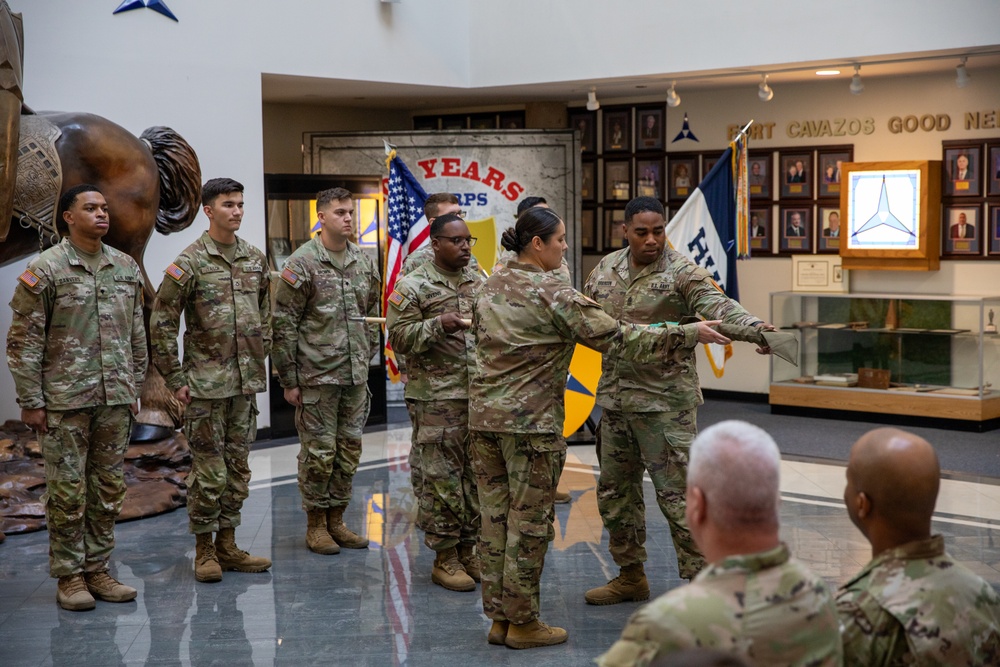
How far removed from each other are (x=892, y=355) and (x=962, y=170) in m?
1.73

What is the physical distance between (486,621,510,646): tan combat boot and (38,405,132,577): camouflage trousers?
72.1 inches

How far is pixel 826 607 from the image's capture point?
6.28ft

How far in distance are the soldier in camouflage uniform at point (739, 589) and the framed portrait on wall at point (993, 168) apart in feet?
28.6

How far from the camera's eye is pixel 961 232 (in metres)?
9.81

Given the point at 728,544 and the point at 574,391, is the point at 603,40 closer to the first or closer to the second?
the point at 574,391

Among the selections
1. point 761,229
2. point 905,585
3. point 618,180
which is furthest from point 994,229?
point 905,585

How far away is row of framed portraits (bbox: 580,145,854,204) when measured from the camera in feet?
34.6

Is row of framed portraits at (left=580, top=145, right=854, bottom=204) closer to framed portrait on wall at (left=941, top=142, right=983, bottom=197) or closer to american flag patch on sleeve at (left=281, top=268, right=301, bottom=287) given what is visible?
framed portrait on wall at (left=941, top=142, right=983, bottom=197)

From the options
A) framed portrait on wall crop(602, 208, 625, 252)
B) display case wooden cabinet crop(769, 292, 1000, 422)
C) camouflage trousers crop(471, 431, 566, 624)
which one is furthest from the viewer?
framed portrait on wall crop(602, 208, 625, 252)

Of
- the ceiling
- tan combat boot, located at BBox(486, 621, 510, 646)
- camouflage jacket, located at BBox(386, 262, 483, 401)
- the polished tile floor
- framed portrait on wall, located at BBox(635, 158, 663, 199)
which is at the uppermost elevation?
the ceiling

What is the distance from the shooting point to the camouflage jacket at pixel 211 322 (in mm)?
5203

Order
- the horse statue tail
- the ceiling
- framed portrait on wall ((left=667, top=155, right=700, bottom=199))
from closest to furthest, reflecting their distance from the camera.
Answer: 1. the horse statue tail
2. the ceiling
3. framed portrait on wall ((left=667, top=155, right=700, bottom=199))

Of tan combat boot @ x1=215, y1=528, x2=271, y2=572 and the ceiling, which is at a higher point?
the ceiling

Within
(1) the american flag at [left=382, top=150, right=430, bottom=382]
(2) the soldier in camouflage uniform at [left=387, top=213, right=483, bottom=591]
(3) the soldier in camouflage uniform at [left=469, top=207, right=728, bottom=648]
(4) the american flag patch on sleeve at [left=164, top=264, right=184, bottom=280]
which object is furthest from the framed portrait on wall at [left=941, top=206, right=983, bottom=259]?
(4) the american flag patch on sleeve at [left=164, top=264, right=184, bottom=280]
